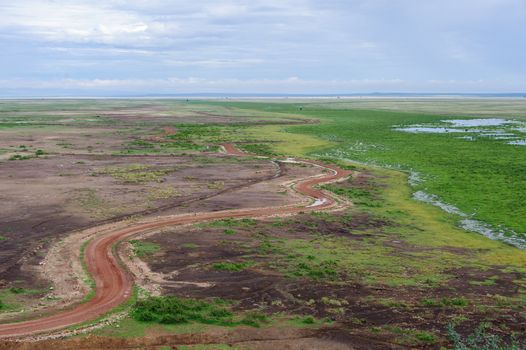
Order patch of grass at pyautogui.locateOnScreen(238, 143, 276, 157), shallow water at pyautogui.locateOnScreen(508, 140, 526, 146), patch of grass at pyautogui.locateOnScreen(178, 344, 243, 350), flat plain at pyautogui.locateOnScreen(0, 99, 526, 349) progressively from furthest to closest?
shallow water at pyautogui.locateOnScreen(508, 140, 526, 146) → patch of grass at pyautogui.locateOnScreen(238, 143, 276, 157) → flat plain at pyautogui.locateOnScreen(0, 99, 526, 349) → patch of grass at pyautogui.locateOnScreen(178, 344, 243, 350)

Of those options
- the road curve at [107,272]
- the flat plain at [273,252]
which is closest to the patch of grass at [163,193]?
the flat plain at [273,252]

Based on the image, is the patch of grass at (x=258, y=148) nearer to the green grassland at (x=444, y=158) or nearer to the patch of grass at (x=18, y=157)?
the green grassland at (x=444, y=158)

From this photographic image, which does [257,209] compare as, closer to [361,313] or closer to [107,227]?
[107,227]

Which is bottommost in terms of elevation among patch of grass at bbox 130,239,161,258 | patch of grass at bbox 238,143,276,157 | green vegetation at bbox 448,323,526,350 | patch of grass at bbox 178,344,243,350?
green vegetation at bbox 448,323,526,350

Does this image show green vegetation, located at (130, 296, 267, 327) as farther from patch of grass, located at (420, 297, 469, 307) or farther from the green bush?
patch of grass, located at (420, 297, 469, 307)

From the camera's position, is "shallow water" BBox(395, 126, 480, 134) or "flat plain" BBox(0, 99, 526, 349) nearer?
"flat plain" BBox(0, 99, 526, 349)

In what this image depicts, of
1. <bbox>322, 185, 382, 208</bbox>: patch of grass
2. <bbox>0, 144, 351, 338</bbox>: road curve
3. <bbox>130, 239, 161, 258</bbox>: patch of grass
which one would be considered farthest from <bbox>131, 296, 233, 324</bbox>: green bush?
<bbox>322, 185, 382, 208</bbox>: patch of grass

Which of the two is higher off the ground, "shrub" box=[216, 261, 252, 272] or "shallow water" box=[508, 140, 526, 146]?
"shallow water" box=[508, 140, 526, 146]
